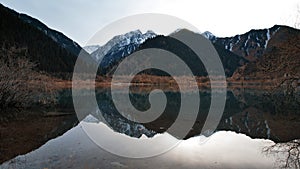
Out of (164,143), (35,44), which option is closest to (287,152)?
(164,143)

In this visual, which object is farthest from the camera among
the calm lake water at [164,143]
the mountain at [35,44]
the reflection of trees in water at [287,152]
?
the mountain at [35,44]

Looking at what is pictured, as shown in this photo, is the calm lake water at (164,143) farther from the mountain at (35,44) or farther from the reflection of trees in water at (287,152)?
the mountain at (35,44)

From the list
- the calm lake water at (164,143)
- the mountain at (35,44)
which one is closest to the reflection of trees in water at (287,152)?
the calm lake water at (164,143)

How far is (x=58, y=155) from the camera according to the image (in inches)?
404

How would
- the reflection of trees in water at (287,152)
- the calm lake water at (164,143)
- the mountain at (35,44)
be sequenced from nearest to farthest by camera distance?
the calm lake water at (164,143) → the reflection of trees in water at (287,152) → the mountain at (35,44)

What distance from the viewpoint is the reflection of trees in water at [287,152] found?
9477 millimetres

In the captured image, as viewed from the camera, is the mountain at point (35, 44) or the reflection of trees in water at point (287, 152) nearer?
the reflection of trees in water at point (287, 152)

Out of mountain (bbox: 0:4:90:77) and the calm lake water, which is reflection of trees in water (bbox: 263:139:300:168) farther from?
mountain (bbox: 0:4:90:77)

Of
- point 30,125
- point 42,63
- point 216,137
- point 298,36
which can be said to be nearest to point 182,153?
point 216,137

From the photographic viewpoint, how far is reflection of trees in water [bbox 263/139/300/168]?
948cm

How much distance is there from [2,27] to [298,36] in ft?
380

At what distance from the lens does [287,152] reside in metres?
11.1

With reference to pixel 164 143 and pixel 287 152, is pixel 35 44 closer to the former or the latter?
pixel 164 143

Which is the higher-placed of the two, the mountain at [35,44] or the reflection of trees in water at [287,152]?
the mountain at [35,44]
